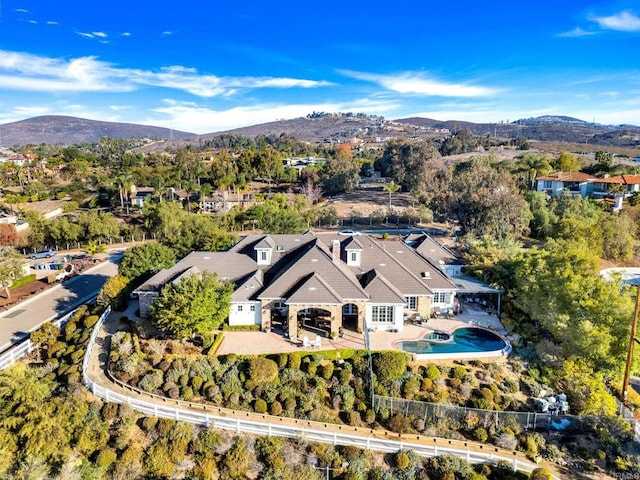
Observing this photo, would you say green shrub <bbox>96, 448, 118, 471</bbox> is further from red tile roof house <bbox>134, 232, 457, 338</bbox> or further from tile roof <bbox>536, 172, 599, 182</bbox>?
tile roof <bbox>536, 172, 599, 182</bbox>

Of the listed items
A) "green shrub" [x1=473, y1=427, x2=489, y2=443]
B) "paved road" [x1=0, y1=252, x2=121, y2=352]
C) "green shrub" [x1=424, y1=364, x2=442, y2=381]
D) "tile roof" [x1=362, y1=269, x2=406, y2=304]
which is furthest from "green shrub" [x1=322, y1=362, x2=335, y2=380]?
"paved road" [x1=0, y1=252, x2=121, y2=352]

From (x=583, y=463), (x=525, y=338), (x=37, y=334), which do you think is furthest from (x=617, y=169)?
(x=37, y=334)

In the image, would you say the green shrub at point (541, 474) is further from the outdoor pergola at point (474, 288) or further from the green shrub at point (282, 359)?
the outdoor pergola at point (474, 288)

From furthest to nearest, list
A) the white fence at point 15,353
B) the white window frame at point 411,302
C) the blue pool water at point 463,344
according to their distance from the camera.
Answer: the white window frame at point 411,302, the blue pool water at point 463,344, the white fence at point 15,353

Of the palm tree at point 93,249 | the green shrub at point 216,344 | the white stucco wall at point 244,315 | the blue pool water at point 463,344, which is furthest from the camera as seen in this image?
the palm tree at point 93,249

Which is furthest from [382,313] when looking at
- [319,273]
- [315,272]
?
[315,272]

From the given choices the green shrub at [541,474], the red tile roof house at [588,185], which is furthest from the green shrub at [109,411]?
the red tile roof house at [588,185]

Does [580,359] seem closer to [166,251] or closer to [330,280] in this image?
[330,280]
